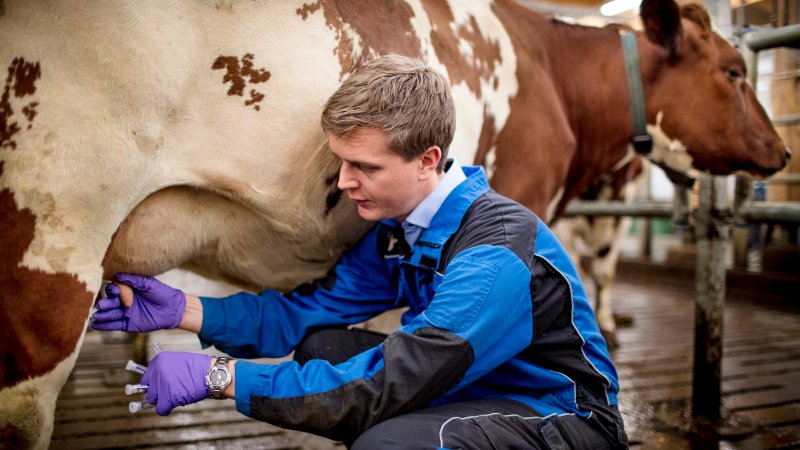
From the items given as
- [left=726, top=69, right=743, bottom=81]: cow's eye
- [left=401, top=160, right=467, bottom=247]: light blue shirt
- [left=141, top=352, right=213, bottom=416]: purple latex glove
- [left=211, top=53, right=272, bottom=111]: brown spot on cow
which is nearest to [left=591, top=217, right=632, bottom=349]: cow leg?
[left=726, top=69, right=743, bottom=81]: cow's eye

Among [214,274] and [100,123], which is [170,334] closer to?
[214,274]

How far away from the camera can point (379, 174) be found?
138 centimetres

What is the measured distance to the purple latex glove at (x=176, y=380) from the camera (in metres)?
1.16

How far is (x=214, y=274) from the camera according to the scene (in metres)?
1.85

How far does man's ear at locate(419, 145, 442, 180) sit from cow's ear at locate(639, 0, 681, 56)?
175cm

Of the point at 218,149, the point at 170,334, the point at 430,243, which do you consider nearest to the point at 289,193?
the point at 218,149

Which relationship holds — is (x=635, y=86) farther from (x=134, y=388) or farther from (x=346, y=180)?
(x=134, y=388)

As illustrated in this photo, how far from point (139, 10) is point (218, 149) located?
33cm

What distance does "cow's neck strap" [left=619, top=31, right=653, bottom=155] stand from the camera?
2.84 m

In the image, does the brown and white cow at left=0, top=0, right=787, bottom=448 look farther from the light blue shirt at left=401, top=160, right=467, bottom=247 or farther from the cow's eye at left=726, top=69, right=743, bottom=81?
the cow's eye at left=726, top=69, right=743, bottom=81

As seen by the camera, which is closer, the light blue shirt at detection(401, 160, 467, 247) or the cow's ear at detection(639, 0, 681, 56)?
the light blue shirt at detection(401, 160, 467, 247)

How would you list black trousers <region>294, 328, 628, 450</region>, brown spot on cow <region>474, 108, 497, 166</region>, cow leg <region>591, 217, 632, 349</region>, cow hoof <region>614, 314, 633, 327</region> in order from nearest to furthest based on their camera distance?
black trousers <region>294, 328, 628, 450</region> < brown spot on cow <region>474, 108, 497, 166</region> < cow leg <region>591, 217, 632, 349</region> < cow hoof <region>614, 314, 633, 327</region>

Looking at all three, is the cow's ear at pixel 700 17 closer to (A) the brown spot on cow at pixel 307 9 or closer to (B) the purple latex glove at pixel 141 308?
(A) the brown spot on cow at pixel 307 9

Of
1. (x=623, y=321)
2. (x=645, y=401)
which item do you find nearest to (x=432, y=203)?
(x=645, y=401)
